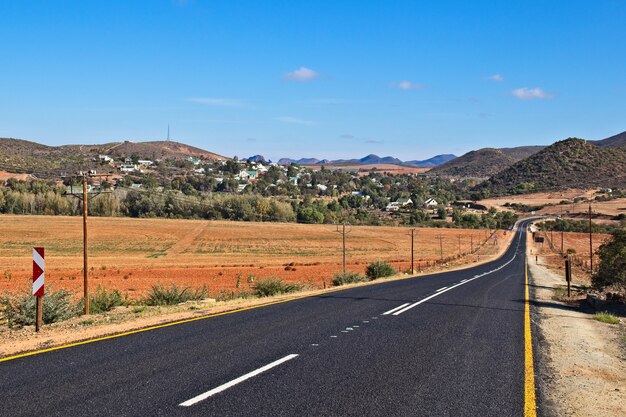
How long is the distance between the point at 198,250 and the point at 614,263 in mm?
58777

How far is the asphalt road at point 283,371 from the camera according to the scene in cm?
643

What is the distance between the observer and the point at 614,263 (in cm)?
2792

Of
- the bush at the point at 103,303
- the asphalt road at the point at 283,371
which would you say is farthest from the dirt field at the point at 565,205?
the asphalt road at the point at 283,371

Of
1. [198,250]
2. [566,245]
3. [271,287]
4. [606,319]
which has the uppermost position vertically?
[606,319]

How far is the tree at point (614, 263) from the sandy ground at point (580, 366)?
12.7 meters

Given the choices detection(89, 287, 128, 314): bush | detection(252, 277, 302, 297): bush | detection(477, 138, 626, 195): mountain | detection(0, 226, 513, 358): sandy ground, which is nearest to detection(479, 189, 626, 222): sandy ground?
detection(477, 138, 626, 195): mountain

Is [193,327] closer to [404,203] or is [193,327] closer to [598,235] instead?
[598,235]

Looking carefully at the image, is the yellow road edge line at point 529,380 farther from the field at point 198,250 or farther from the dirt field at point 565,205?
the dirt field at point 565,205

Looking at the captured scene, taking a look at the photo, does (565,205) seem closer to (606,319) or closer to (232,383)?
(606,319)

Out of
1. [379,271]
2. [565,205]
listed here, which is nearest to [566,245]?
[565,205]

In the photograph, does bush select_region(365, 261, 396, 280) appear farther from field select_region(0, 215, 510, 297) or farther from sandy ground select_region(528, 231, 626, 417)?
sandy ground select_region(528, 231, 626, 417)

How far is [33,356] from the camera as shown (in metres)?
8.94

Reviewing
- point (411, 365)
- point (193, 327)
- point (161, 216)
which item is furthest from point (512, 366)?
point (161, 216)

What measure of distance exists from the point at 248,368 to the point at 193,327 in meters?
4.02
